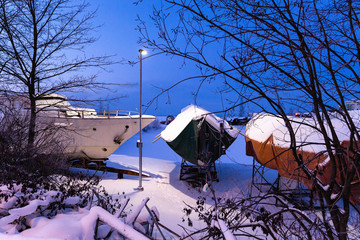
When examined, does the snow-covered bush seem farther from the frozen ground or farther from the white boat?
the white boat

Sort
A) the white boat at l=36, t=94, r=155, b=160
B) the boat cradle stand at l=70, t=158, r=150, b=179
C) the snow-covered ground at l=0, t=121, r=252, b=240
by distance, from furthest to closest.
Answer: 1. the white boat at l=36, t=94, r=155, b=160
2. the boat cradle stand at l=70, t=158, r=150, b=179
3. the snow-covered ground at l=0, t=121, r=252, b=240

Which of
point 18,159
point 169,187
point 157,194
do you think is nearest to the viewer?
point 18,159

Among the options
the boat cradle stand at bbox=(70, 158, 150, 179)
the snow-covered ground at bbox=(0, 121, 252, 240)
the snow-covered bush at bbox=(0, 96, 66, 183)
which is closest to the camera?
the snow-covered ground at bbox=(0, 121, 252, 240)

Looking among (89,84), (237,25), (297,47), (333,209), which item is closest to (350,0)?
(297,47)

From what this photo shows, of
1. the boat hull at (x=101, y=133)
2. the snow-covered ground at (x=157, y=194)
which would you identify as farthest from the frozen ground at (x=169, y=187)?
the boat hull at (x=101, y=133)

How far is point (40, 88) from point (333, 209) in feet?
34.1

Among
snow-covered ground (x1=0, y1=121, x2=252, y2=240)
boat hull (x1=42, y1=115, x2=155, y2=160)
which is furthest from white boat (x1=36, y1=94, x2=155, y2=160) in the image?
snow-covered ground (x1=0, y1=121, x2=252, y2=240)

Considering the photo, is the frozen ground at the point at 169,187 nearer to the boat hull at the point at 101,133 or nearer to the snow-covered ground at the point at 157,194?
the snow-covered ground at the point at 157,194

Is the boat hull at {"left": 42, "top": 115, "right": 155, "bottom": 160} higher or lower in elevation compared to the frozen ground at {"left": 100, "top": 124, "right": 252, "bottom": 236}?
higher

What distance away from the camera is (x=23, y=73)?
9203mm

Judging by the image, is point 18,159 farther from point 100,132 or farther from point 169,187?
point 100,132

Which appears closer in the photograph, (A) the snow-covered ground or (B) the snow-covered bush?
(A) the snow-covered ground

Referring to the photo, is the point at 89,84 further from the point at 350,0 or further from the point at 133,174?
the point at 350,0

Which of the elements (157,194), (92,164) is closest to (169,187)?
(157,194)
